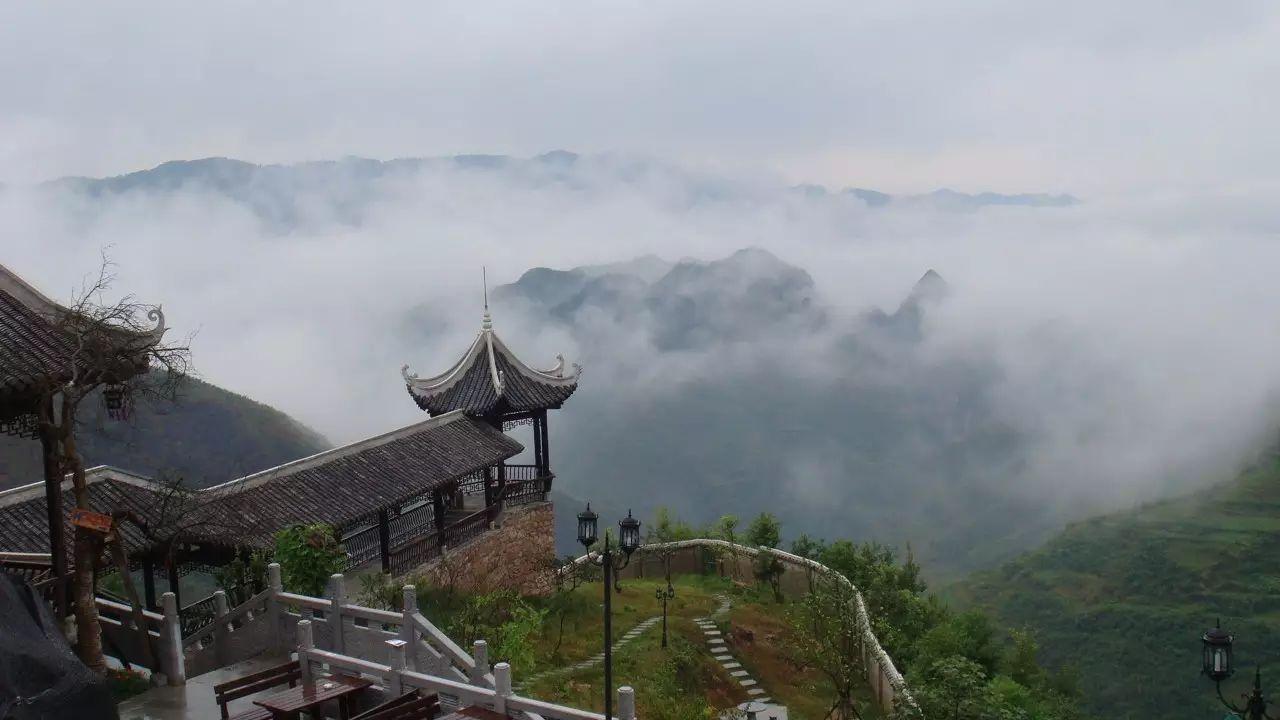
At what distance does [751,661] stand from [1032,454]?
68795 millimetres

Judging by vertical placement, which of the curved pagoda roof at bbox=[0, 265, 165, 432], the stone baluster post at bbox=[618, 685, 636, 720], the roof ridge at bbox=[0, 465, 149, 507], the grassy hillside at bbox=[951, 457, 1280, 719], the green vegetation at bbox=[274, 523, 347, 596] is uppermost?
the curved pagoda roof at bbox=[0, 265, 165, 432]

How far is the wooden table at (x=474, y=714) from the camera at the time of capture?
9008mm

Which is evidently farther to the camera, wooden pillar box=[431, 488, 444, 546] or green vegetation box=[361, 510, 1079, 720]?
wooden pillar box=[431, 488, 444, 546]

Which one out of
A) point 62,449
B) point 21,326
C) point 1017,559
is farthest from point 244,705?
point 1017,559

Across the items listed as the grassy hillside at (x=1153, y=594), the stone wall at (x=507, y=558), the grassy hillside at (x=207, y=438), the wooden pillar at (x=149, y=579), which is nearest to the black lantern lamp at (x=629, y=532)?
the wooden pillar at (x=149, y=579)

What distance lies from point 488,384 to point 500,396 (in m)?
0.63

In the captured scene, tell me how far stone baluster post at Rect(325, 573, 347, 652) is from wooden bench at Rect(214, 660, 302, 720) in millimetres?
874

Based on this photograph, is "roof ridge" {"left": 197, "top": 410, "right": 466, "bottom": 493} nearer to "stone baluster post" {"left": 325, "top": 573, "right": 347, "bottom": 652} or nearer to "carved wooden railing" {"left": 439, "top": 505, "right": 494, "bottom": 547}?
"carved wooden railing" {"left": 439, "top": 505, "right": 494, "bottom": 547}

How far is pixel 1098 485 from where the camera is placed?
236 ft

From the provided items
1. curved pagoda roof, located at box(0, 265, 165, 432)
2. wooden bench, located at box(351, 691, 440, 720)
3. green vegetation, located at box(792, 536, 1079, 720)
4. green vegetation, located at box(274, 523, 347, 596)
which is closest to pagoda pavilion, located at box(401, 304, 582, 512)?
green vegetation, located at box(792, 536, 1079, 720)

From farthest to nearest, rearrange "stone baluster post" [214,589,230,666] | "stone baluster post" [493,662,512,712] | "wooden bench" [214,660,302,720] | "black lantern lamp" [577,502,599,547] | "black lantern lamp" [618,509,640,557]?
"black lantern lamp" [577,502,599,547] < "stone baluster post" [214,589,230,666] < "black lantern lamp" [618,509,640,557] < "stone baluster post" [493,662,512,712] < "wooden bench" [214,660,302,720]

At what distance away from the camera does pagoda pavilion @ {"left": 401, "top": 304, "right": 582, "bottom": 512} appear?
73.3 feet

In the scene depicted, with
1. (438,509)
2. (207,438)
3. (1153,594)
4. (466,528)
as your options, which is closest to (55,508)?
(438,509)

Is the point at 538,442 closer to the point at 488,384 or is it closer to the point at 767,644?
the point at 488,384
